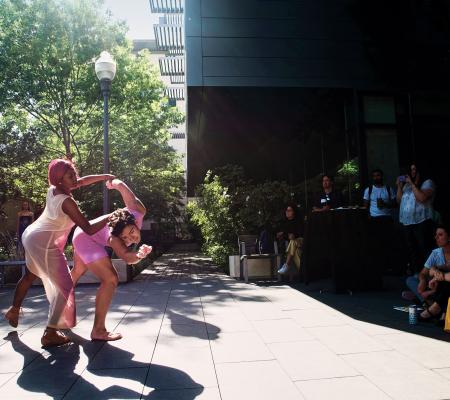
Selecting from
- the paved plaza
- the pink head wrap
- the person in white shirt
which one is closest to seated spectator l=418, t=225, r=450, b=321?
the paved plaza

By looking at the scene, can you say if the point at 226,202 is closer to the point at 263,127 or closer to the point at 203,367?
the point at 263,127

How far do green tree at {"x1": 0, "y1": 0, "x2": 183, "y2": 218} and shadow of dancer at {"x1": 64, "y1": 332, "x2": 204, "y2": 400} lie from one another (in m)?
13.2

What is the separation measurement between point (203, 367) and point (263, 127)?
11.5 metres

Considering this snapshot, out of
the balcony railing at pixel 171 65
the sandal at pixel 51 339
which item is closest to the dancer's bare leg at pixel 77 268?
the sandal at pixel 51 339

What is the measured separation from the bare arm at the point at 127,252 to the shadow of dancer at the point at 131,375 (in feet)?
2.85

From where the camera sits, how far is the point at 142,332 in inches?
183

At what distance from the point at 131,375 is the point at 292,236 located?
19.9 ft

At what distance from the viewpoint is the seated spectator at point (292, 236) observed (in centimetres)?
871

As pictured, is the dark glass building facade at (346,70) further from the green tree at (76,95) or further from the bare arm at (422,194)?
the green tree at (76,95)

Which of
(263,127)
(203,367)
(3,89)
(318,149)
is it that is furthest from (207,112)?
(203,367)

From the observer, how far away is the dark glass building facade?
32.5ft

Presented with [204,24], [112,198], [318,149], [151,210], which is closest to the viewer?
[204,24]

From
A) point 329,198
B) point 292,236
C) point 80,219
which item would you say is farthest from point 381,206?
point 80,219

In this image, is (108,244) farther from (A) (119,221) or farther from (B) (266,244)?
(B) (266,244)
